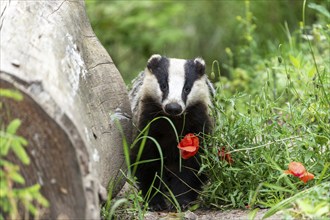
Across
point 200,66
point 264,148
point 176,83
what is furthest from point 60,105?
point 200,66

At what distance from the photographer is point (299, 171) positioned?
4258mm

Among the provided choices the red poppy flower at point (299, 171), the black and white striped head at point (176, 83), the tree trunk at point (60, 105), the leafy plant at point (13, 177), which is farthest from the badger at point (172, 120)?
the leafy plant at point (13, 177)

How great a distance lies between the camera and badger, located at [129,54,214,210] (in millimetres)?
5016

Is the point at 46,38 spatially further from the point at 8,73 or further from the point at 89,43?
the point at 89,43

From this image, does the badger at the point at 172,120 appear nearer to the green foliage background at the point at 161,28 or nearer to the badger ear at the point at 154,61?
the badger ear at the point at 154,61

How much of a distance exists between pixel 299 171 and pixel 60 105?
5.24 feet

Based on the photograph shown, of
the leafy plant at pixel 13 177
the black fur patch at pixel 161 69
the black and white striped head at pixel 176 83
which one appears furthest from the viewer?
the black fur patch at pixel 161 69

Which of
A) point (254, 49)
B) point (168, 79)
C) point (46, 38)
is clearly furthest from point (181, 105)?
point (254, 49)

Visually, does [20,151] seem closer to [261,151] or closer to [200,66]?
[261,151]

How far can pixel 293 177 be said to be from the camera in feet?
15.1

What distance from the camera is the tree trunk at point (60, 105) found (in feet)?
10.7

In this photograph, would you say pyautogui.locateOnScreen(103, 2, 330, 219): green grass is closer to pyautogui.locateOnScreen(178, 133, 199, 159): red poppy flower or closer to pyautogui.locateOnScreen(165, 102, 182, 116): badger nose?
pyautogui.locateOnScreen(178, 133, 199, 159): red poppy flower

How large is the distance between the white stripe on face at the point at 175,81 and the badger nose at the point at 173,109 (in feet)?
0.11

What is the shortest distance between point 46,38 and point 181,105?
1.25 meters
